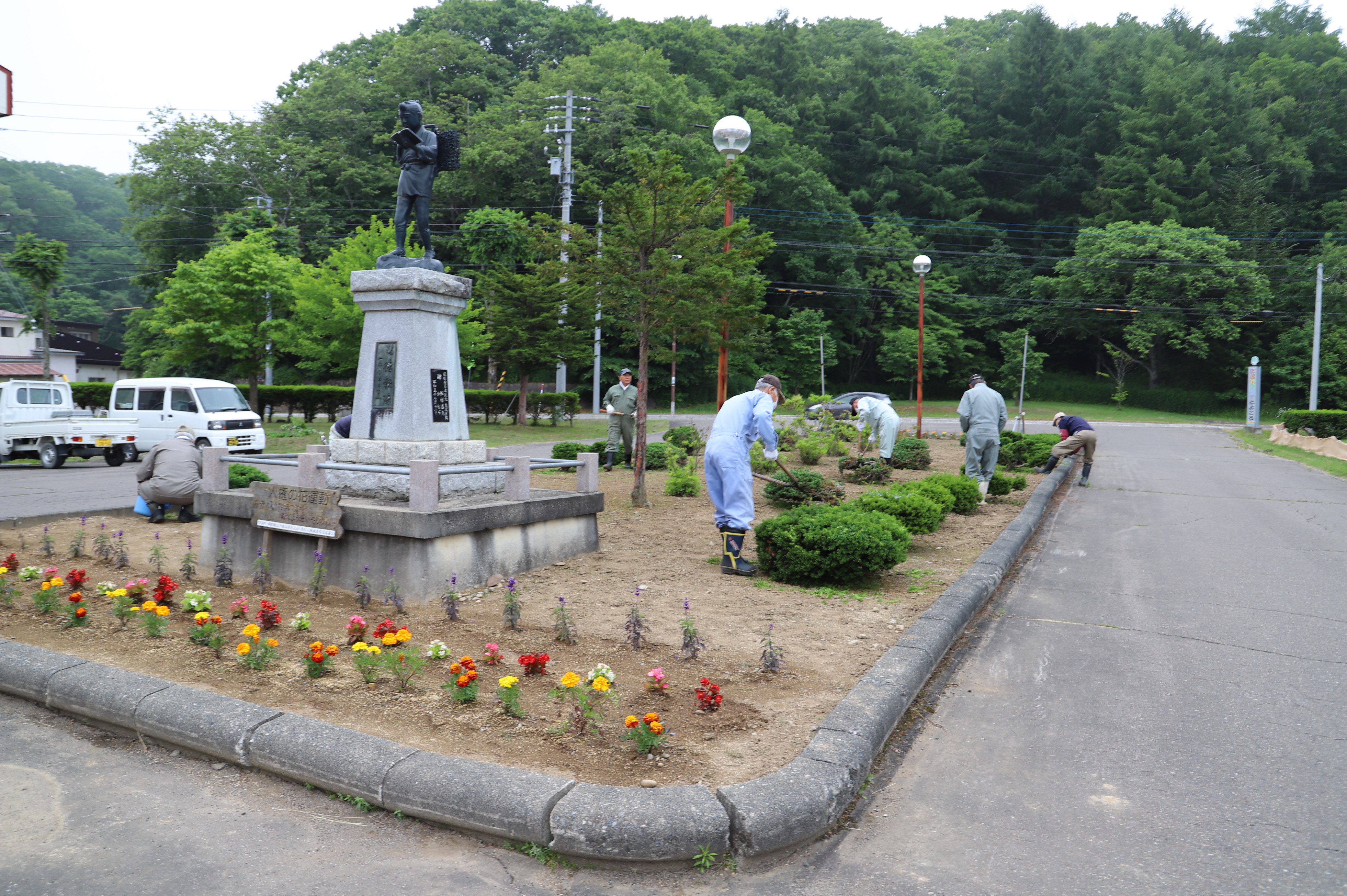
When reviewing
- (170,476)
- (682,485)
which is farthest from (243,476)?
(682,485)

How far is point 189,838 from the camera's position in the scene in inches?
120

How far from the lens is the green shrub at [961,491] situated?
1054cm

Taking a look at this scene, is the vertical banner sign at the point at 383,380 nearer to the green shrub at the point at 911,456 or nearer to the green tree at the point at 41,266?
the green shrub at the point at 911,456

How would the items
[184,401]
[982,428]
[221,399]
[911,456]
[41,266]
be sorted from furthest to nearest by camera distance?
[41,266]
[221,399]
[184,401]
[911,456]
[982,428]

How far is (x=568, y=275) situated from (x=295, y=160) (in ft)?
132

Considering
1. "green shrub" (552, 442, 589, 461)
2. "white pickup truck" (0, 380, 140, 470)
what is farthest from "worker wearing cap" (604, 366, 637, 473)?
"white pickup truck" (0, 380, 140, 470)

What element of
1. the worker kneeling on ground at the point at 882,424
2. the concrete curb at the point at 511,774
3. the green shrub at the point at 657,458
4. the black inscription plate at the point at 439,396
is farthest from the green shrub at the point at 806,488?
the concrete curb at the point at 511,774

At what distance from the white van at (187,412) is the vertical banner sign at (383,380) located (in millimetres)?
12623

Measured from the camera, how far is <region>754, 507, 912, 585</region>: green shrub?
668cm

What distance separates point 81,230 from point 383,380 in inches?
2672

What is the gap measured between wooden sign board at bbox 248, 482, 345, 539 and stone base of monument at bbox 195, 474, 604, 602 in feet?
0.32

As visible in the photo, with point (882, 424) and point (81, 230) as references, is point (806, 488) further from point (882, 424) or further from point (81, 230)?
point (81, 230)

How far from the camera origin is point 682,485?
12.1m

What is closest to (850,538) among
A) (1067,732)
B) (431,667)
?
(1067,732)
